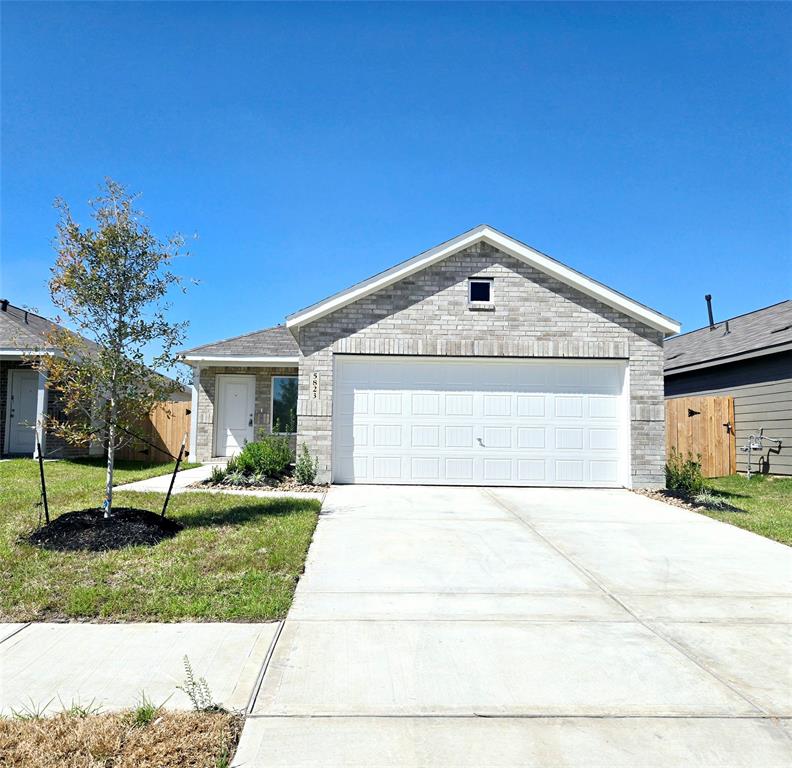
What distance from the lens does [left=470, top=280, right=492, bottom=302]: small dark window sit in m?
11.5

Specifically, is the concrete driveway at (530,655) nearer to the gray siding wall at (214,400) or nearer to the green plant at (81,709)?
the green plant at (81,709)

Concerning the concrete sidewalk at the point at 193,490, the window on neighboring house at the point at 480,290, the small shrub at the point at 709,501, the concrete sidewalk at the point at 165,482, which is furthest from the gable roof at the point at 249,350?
the small shrub at the point at 709,501

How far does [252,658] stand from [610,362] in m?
9.80

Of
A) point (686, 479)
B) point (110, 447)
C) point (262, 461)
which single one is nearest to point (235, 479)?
point (262, 461)

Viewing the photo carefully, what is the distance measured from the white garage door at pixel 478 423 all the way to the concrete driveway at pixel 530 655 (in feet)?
14.4

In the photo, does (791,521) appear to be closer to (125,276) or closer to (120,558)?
(120,558)

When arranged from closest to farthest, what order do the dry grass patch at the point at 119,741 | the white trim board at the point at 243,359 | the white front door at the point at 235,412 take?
the dry grass patch at the point at 119,741, the white trim board at the point at 243,359, the white front door at the point at 235,412

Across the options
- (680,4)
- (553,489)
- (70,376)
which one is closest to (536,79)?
(680,4)

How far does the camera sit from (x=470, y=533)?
707 centimetres

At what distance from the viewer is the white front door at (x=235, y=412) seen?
16203mm

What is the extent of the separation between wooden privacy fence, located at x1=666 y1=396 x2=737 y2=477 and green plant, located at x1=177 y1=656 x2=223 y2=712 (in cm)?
1417

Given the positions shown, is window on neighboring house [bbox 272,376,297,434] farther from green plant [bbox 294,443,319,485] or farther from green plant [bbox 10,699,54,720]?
green plant [bbox 10,699,54,720]

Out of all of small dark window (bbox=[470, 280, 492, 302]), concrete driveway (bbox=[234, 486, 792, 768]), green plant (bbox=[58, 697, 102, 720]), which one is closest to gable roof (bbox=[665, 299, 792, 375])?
small dark window (bbox=[470, 280, 492, 302])

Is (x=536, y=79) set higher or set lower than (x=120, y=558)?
higher
